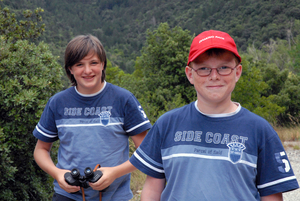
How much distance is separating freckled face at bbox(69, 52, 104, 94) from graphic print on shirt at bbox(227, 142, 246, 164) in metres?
1.13

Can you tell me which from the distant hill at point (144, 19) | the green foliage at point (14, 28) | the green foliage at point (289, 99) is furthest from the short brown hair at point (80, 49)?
the distant hill at point (144, 19)

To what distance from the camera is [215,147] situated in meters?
1.44

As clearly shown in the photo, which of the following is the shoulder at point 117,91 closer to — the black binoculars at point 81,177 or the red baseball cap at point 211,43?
the black binoculars at point 81,177

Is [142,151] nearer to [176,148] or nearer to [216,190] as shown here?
[176,148]

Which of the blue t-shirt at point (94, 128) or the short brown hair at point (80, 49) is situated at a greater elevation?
the short brown hair at point (80, 49)

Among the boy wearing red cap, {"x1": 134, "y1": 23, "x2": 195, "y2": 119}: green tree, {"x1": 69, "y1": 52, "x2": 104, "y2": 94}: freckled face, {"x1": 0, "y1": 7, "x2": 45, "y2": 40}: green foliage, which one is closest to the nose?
the boy wearing red cap

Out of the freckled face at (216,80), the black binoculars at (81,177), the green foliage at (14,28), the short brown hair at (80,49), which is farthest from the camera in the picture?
the green foliage at (14,28)

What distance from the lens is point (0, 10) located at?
560 cm

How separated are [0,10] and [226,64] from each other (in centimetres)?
538

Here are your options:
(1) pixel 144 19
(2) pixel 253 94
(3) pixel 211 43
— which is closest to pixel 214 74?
(3) pixel 211 43

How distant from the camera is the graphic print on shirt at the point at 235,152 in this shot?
140cm

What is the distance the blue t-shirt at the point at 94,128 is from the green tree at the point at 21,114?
1.62 meters

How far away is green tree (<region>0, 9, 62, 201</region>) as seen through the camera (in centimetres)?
369

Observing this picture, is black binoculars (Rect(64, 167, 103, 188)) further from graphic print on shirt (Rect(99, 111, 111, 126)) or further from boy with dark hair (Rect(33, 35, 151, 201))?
graphic print on shirt (Rect(99, 111, 111, 126))
